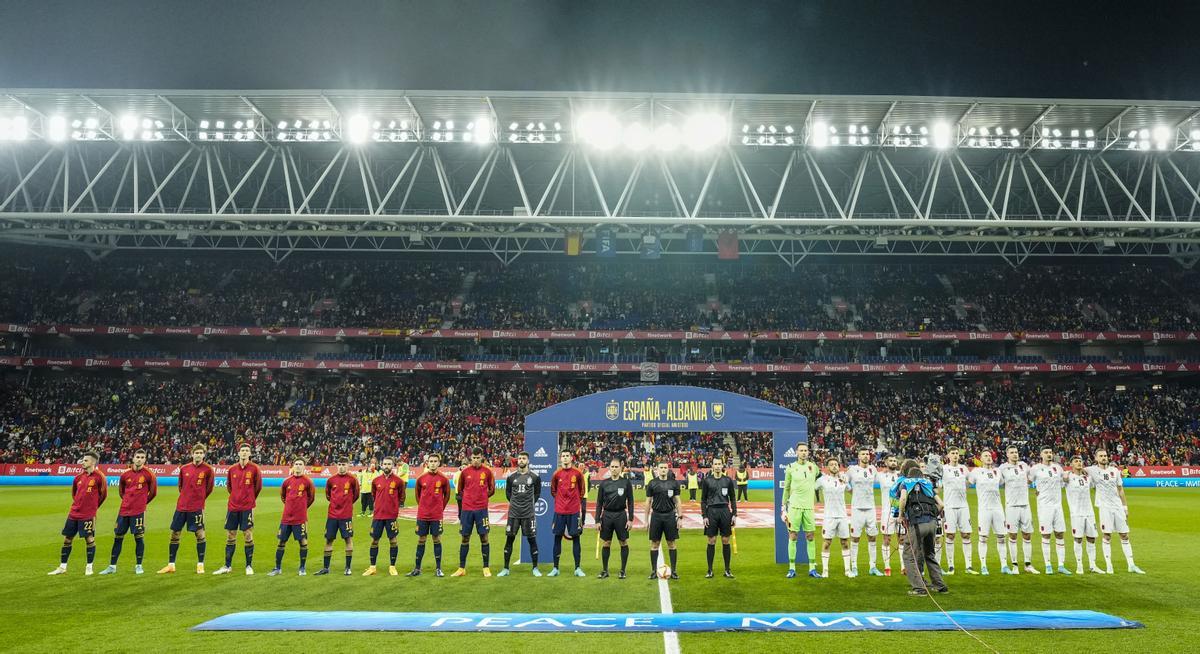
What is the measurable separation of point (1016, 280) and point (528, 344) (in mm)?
31471

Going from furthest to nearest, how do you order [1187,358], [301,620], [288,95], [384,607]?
[1187,358], [288,95], [384,607], [301,620]

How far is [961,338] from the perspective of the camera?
39.7 m

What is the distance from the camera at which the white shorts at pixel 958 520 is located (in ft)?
37.1

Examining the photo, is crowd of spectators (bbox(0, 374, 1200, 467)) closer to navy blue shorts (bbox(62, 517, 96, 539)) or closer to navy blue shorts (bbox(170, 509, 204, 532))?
navy blue shorts (bbox(170, 509, 204, 532))

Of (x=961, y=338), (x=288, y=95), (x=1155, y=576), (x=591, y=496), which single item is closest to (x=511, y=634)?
(x=1155, y=576)

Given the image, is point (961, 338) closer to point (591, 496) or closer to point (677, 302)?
point (677, 302)

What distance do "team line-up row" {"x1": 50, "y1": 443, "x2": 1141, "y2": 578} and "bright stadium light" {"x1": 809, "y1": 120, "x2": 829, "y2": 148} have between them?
16.4m

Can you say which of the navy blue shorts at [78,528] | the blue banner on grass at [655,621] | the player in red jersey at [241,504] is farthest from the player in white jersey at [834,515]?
the navy blue shorts at [78,528]

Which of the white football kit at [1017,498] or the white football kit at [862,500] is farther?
the white football kit at [1017,498]

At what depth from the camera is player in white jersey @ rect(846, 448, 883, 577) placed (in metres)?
10.8

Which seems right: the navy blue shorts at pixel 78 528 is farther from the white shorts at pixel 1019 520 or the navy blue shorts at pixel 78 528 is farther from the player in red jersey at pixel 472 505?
the white shorts at pixel 1019 520

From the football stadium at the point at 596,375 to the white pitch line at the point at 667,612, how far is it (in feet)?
0.58

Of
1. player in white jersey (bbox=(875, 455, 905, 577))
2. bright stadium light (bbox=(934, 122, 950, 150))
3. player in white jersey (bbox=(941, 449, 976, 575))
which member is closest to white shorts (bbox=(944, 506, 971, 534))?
player in white jersey (bbox=(941, 449, 976, 575))

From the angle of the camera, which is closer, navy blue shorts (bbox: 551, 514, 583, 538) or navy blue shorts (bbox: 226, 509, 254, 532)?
navy blue shorts (bbox: 226, 509, 254, 532)
